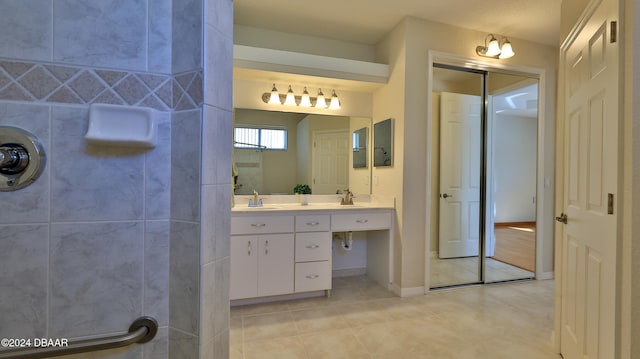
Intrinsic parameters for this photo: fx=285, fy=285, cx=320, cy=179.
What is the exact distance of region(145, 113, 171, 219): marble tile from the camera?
0.82 metres

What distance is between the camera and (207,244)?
0.82 metres

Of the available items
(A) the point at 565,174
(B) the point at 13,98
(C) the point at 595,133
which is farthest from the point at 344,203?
(B) the point at 13,98

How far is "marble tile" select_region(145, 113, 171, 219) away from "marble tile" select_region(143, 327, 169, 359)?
1.13 ft

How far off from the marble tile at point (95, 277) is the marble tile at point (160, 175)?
0.22 ft

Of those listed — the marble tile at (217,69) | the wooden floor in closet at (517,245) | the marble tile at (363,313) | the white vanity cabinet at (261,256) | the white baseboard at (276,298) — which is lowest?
the marble tile at (363,313)

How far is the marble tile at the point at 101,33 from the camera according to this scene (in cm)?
77

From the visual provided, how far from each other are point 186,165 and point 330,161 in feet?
8.17

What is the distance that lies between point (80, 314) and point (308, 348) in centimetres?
144

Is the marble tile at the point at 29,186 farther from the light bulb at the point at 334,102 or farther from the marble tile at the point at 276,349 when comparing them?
the light bulb at the point at 334,102

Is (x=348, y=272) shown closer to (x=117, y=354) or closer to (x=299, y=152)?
(x=299, y=152)

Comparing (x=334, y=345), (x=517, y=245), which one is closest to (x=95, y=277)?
(x=334, y=345)

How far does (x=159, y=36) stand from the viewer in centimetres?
83

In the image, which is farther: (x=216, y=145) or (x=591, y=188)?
(x=591, y=188)

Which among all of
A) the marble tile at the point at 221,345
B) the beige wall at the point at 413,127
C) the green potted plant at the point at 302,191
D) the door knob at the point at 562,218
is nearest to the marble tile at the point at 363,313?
the beige wall at the point at 413,127
